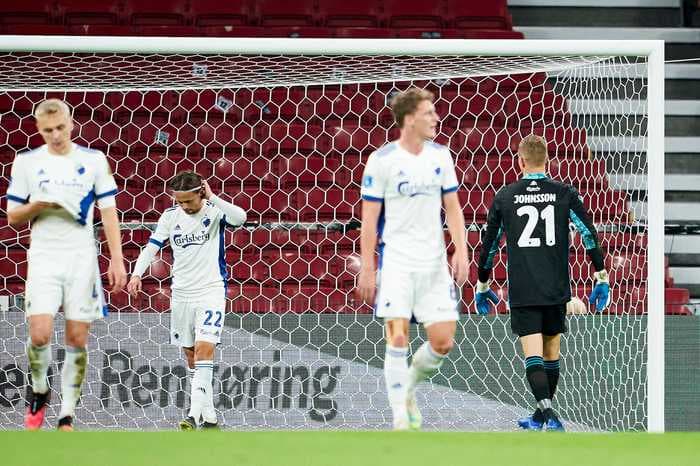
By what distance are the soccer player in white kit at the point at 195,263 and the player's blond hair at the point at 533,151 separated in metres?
1.73

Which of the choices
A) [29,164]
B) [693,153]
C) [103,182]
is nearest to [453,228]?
[103,182]

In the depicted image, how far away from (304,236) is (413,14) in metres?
3.97

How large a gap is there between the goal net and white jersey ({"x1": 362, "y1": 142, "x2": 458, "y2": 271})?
5.83ft

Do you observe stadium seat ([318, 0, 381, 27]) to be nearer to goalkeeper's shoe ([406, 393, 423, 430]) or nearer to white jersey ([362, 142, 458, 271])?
white jersey ([362, 142, 458, 271])

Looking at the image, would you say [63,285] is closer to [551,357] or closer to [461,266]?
[461,266]

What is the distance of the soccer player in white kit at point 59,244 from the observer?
4.82 meters

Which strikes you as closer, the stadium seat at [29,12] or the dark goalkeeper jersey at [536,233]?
the dark goalkeeper jersey at [536,233]

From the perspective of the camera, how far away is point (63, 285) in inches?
191

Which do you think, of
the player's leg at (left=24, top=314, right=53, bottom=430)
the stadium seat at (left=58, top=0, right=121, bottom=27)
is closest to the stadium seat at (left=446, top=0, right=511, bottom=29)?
the stadium seat at (left=58, top=0, right=121, bottom=27)

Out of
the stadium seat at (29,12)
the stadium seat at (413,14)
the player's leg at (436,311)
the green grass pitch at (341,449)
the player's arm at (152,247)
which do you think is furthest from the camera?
the stadium seat at (413,14)

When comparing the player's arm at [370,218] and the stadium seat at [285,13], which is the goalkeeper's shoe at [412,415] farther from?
the stadium seat at [285,13]

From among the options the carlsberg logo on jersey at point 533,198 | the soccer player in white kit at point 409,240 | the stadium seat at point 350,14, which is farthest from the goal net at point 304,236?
the soccer player in white kit at point 409,240

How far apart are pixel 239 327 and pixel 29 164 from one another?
2571 mm

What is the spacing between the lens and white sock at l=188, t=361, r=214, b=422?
245 inches
